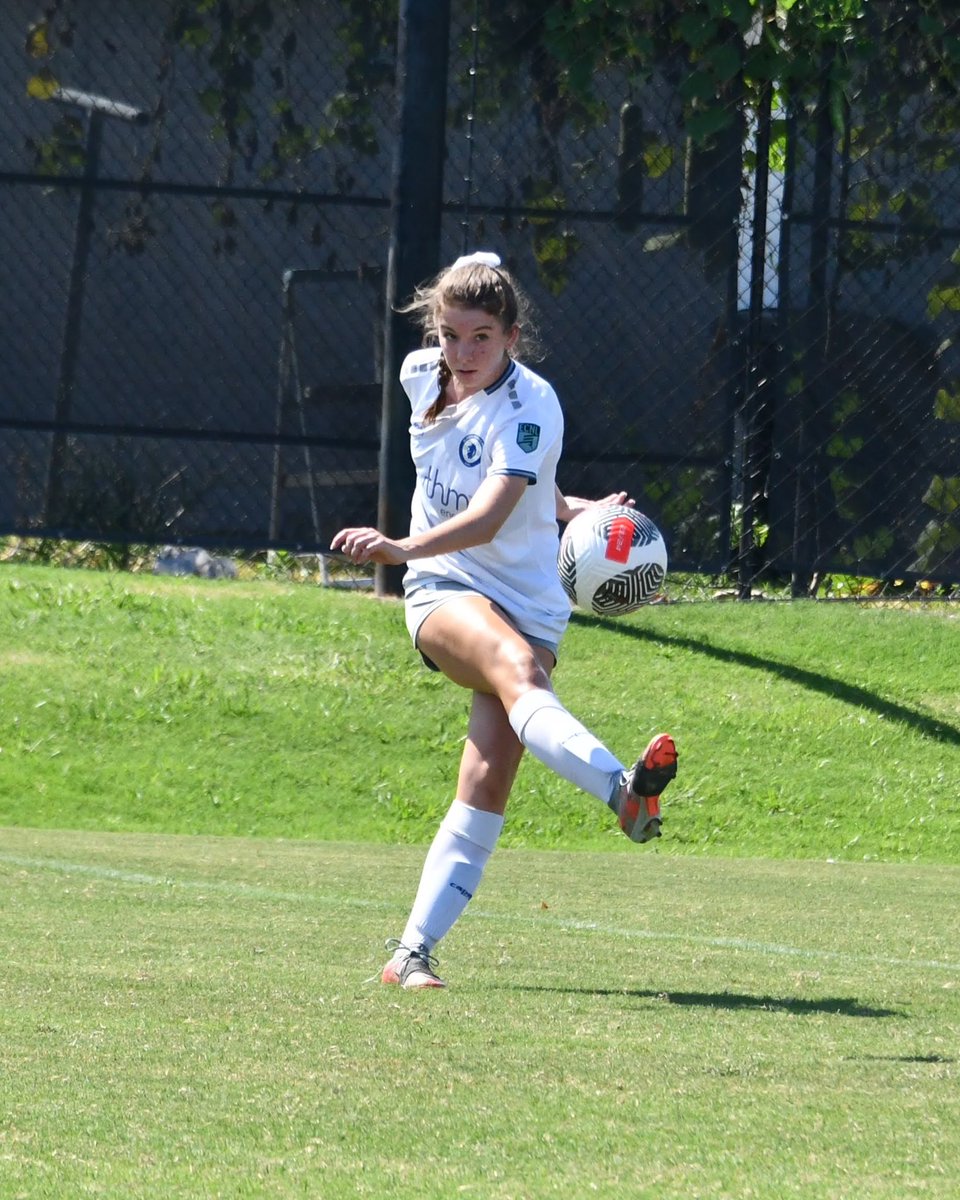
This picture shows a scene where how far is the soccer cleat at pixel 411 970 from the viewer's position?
452 centimetres

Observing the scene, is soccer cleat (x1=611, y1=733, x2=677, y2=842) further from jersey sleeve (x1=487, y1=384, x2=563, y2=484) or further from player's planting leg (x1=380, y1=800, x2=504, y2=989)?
jersey sleeve (x1=487, y1=384, x2=563, y2=484)

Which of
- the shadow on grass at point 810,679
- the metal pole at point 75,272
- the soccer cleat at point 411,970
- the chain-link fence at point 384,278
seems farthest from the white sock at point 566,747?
the metal pole at point 75,272

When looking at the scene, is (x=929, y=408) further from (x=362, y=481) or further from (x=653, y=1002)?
(x=653, y=1002)

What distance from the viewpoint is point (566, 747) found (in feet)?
14.3

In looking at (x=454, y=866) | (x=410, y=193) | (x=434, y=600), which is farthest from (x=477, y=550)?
(x=410, y=193)

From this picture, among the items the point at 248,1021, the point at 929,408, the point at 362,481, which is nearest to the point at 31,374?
the point at 362,481

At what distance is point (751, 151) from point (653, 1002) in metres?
7.60

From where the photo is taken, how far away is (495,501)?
15.4ft

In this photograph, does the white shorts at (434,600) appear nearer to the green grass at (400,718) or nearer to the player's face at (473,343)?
the player's face at (473,343)

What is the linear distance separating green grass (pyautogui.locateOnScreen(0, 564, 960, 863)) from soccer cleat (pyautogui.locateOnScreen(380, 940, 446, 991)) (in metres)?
4.06

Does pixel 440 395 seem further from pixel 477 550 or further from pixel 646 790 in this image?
pixel 646 790

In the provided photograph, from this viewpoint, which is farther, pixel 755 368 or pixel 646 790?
pixel 755 368

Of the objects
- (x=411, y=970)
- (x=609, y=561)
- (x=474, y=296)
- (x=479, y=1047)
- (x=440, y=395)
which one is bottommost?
(x=411, y=970)

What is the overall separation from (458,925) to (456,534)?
5.73 feet
